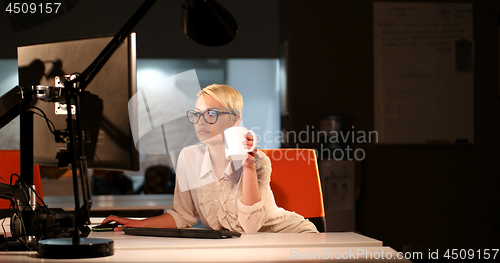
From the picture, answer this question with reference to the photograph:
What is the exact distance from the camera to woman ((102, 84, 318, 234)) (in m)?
1.29

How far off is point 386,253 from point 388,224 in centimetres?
292

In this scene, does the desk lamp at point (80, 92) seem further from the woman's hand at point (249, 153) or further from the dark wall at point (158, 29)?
the dark wall at point (158, 29)

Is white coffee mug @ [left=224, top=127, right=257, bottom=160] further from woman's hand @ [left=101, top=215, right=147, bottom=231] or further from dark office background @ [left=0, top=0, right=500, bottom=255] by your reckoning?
dark office background @ [left=0, top=0, right=500, bottom=255]

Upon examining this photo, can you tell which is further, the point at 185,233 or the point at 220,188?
the point at 220,188

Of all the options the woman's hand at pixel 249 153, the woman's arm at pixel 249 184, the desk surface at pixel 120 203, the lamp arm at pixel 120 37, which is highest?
the lamp arm at pixel 120 37

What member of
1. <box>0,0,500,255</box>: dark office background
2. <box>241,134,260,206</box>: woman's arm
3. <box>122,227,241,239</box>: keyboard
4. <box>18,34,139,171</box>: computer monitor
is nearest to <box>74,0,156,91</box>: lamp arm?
<box>18,34,139,171</box>: computer monitor

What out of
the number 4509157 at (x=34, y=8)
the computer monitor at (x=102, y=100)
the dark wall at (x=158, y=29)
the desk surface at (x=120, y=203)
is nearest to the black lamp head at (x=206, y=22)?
the computer monitor at (x=102, y=100)

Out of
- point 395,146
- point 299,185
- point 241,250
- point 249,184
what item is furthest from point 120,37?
point 395,146

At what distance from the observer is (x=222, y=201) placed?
54.8 inches

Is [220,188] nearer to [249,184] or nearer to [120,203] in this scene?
[249,184]

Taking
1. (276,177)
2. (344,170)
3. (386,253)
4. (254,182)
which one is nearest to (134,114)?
(254,182)

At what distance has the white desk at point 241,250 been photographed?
84 centimetres

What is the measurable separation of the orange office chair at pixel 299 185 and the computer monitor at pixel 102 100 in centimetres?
69

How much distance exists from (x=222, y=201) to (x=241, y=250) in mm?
480
